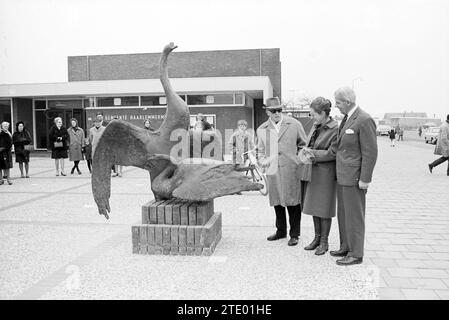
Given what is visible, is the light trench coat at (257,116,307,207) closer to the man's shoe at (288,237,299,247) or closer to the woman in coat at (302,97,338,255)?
the woman in coat at (302,97,338,255)

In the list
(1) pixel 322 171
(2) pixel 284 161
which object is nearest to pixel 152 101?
(2) pixel 284 161

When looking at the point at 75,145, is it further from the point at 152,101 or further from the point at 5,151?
the point at 152,101

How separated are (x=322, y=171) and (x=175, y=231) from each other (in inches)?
73.6

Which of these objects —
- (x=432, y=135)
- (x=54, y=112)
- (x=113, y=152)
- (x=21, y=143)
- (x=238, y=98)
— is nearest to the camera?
(x=113, y=152)

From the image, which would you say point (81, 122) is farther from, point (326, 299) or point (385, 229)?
point (326, 299)

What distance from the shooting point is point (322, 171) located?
5.04 metres

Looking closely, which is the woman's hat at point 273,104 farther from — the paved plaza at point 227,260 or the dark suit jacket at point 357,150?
the paved plaza at point 227,260

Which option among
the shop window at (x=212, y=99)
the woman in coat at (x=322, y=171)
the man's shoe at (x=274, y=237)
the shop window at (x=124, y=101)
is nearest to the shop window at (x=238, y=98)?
the shop window at (x=212, y=99)

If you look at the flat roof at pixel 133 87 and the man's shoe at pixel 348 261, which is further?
the flat roof at pixel 133 87

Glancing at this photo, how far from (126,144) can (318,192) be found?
2.45 meters

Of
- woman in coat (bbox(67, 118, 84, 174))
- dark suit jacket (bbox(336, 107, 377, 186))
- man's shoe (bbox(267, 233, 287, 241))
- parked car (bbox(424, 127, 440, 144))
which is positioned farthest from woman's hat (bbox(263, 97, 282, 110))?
parked car (bbox(424, 127, 440, 144))

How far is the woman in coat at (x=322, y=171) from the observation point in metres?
5.00

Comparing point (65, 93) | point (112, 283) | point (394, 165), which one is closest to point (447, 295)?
point (112, 283)

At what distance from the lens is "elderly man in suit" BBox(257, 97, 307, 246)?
545 centimetres
